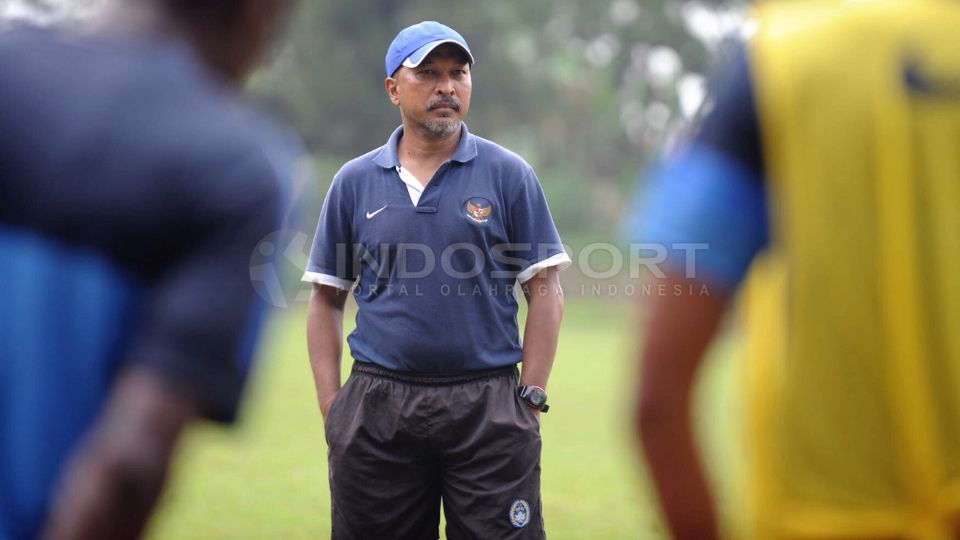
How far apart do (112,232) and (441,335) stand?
2.99 metres

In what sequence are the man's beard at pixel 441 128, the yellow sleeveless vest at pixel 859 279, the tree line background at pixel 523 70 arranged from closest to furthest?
the yellow sleeveless vest at pixel 859 279
the man's beard at pixel 441 128
the tree line background at pixel 523 70

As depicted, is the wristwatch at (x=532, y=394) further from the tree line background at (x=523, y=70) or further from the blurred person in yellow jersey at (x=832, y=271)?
the tree line background at (x=523, y=70)

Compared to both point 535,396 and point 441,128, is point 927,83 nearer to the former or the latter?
point 535,396

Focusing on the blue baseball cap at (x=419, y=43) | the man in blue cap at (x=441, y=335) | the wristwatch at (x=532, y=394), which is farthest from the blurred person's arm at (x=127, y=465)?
the blue baseball cap at (x=419, y=43)

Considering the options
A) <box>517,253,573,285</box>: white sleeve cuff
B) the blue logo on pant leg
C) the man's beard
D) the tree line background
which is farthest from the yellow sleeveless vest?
the tree line background

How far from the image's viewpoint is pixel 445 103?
15.9 ft

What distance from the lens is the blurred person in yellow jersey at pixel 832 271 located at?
A: 1657 millimetres

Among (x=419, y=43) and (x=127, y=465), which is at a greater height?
(x=419, y=43)

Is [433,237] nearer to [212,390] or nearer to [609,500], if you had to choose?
[212,390]

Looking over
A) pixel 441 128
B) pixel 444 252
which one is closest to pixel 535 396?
pixel 444 252

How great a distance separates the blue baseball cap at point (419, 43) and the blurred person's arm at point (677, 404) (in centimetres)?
321

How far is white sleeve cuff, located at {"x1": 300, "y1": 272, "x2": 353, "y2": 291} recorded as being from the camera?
192 inches

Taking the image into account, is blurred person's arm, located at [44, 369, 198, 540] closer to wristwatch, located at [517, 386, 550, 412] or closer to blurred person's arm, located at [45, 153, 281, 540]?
blurred person's arm, located at [45, 153, 281, 540]

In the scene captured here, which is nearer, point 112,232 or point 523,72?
point 112,232
